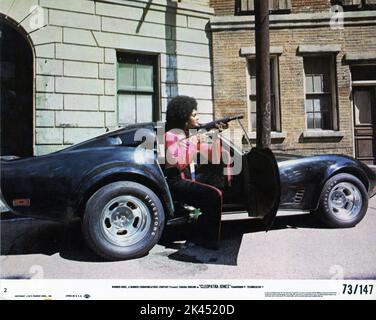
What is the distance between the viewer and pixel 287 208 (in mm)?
2992

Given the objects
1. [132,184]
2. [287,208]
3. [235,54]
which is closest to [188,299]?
[132,184]

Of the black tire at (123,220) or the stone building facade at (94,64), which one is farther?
the stone building facade at (94,64)

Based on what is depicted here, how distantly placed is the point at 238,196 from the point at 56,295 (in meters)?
1.54

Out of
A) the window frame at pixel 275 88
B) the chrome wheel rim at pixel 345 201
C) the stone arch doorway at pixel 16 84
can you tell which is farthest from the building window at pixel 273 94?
the stone arch doorway at pixel 16 84

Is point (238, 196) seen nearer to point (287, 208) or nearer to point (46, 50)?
point (287, 208)

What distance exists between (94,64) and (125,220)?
3.51 m

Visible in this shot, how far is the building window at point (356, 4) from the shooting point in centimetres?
507

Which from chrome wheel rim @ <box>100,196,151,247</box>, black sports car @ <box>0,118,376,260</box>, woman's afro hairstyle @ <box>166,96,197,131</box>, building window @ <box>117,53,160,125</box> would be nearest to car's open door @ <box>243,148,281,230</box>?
black sports car @ <box>0,118,376,260</box>

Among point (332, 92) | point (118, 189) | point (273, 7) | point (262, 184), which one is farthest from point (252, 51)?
point (118, 189)

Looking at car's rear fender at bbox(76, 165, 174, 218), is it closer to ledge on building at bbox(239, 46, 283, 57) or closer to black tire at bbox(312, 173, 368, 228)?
black tire at bbox(312, 173, 368, 228)

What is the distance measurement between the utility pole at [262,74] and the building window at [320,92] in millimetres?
1491

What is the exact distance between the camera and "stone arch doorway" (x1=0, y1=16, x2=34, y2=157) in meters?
4.78

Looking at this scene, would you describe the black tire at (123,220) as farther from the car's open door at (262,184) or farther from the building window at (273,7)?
the building window at (273,7)

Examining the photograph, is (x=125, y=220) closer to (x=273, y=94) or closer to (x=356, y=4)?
(x=273, y=94)
